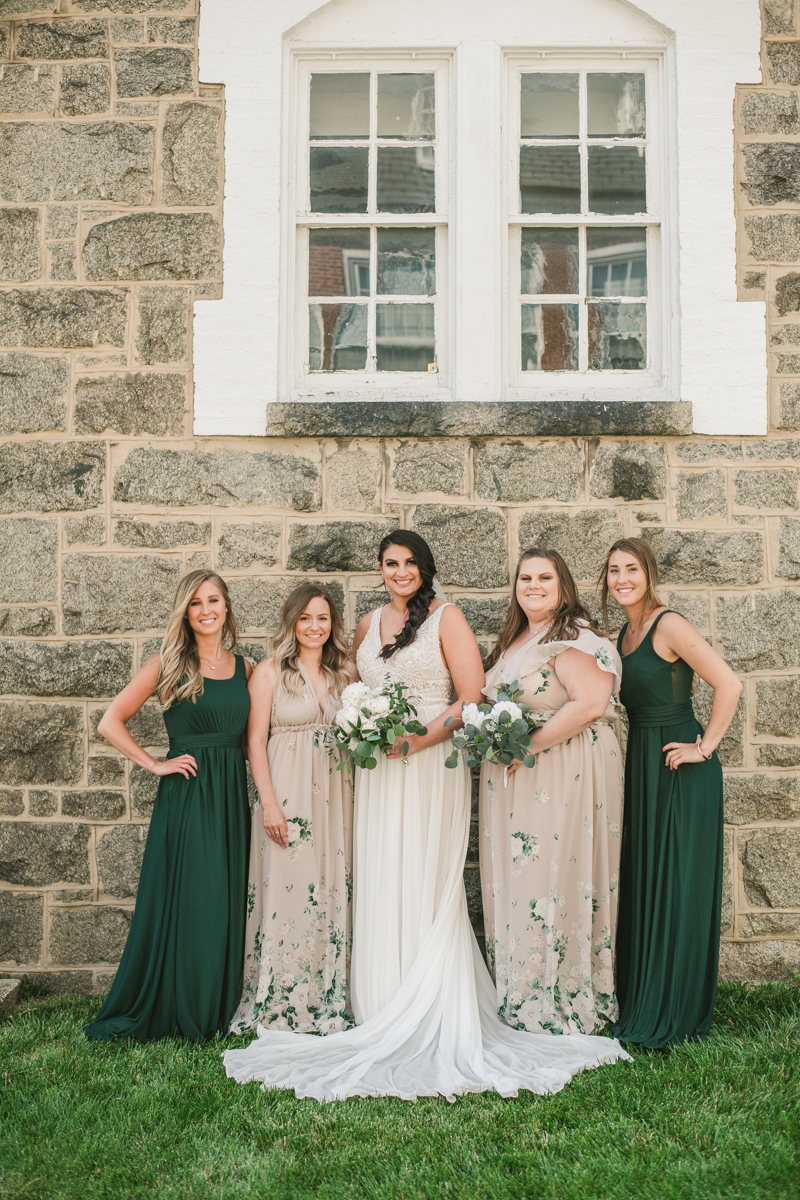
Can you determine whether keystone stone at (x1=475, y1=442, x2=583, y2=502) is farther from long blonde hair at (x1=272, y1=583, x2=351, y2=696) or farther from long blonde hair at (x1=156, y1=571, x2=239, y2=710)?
long blonde hair at (x1=156, y1=571, x2=239, y2=710)

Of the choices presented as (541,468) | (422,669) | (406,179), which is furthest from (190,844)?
(406,179)

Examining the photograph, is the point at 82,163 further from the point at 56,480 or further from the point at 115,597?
the point at 115,597

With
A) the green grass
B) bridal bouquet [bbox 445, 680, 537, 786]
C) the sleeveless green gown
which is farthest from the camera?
the sleeveless green gown

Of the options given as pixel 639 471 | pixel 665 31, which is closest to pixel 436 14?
pixel 665 31

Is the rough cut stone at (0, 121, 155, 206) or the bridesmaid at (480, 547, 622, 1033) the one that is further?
the rough cut stone at (0, 121, 155, 206)

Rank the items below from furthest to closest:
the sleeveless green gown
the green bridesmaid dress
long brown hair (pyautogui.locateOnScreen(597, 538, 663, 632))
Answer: long brown hair (pyautogui.locateOnScreen(597, 538, 663, 632))
the sleeveless green gown
the green bridesmaid dress

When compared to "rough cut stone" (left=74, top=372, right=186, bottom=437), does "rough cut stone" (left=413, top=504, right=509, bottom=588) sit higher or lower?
lower

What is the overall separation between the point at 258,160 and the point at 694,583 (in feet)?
10.2

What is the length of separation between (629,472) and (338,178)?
7.30 feet

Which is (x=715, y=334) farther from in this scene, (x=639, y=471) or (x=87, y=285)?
(x=87, y=285)

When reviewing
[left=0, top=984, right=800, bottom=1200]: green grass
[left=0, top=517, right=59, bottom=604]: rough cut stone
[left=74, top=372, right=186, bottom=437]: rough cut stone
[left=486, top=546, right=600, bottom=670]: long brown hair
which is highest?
[left=74, top=372, right=186, bottom=437]: rough cut stone

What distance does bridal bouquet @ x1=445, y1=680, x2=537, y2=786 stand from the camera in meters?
3.71

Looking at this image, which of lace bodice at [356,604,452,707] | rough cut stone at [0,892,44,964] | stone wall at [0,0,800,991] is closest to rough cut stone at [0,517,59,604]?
stone wall at [0,0,800,991]

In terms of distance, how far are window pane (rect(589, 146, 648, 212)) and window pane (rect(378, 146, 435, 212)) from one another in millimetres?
872
